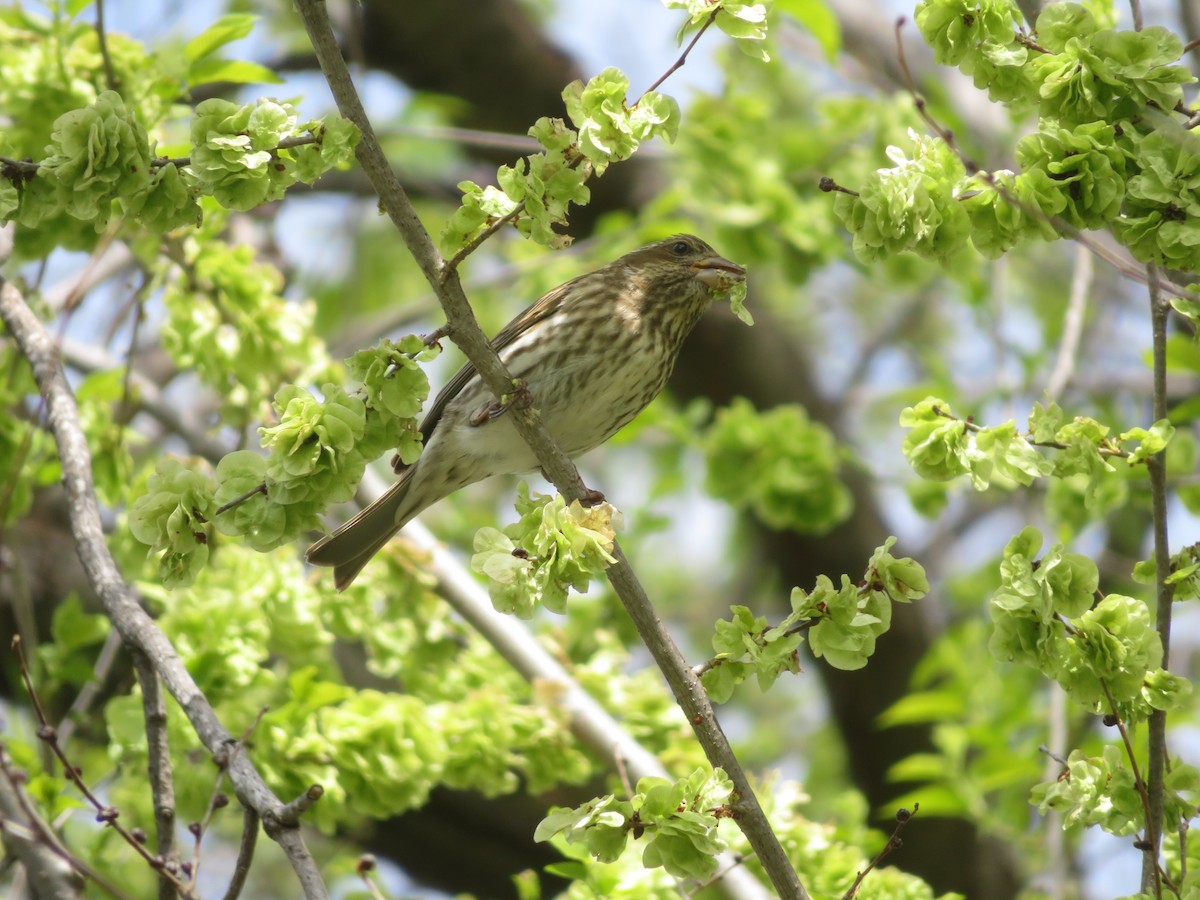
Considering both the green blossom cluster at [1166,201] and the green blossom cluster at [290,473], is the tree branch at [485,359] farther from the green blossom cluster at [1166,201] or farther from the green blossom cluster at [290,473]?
the green blossom cluster at [1166,201]

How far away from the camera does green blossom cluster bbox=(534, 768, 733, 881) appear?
7.49 ft

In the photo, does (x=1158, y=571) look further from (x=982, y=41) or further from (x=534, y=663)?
(x=534, y=663)

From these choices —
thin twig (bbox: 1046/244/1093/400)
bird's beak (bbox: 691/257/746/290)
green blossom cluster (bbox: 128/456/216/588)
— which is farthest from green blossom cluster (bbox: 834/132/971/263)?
thin twig (bbox: 1046/244/1093/400)

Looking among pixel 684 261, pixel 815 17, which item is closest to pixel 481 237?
pixel 684 261

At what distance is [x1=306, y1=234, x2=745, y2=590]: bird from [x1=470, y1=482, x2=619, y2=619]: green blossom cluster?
1.68 m

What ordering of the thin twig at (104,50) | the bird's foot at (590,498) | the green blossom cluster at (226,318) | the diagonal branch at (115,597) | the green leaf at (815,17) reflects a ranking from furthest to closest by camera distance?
the green leaf at (815,17) → the green blossom cluster at (226,318) → the thin twig at (104,50) → the bird's foot at (590,498) → the diagonal branch at (115,597)

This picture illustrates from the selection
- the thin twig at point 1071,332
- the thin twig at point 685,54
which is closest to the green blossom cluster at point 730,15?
the thin twig at point 685,54

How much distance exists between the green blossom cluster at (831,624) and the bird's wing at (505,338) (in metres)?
2.17

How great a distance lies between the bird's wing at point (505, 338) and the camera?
443 centimetres

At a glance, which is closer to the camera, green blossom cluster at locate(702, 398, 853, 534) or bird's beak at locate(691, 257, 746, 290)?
bird's beak at locate(691, 257, 746, 290)

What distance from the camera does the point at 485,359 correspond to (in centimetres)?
254

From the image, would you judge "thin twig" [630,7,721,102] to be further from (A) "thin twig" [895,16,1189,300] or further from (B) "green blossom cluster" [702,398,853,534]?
(B) "green blossom cluster" [702,398,853,534]

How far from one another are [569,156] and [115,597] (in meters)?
1.56

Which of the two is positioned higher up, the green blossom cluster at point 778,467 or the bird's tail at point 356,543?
the green blossom cluster at point 778,467
